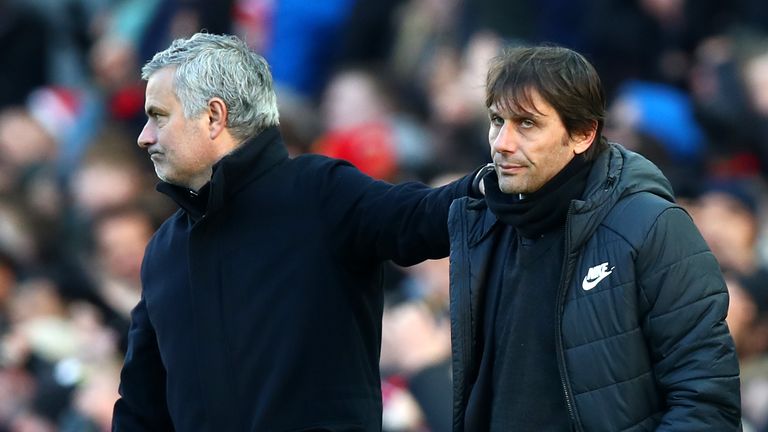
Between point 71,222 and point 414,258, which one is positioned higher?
point 71,222

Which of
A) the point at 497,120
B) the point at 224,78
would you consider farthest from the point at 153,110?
the point at 497,120

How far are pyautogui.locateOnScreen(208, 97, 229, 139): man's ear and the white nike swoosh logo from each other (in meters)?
1.28

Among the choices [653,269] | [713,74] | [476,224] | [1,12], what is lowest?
[653,269]

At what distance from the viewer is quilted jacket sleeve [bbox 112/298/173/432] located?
490 cm

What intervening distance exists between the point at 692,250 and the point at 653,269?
0.36 ft

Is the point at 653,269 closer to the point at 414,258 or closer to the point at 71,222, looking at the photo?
the point at 414,258

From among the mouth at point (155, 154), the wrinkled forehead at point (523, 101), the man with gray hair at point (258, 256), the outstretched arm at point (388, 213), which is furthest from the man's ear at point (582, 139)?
the mouth at point (155, 154)

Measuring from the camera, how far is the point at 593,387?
3.82 m

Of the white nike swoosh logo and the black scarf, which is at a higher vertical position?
the black scarf

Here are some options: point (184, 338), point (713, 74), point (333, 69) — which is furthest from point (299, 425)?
point (333, 69)

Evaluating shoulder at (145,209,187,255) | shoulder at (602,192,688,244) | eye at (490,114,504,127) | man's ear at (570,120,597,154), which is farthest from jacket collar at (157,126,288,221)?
shoulder at (602,192,688,244)

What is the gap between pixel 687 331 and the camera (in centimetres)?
376

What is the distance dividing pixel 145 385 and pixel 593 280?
5.41ft

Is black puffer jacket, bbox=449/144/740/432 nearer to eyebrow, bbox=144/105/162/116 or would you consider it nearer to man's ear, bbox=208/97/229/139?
man's ear, bbox=208/97/229/139
